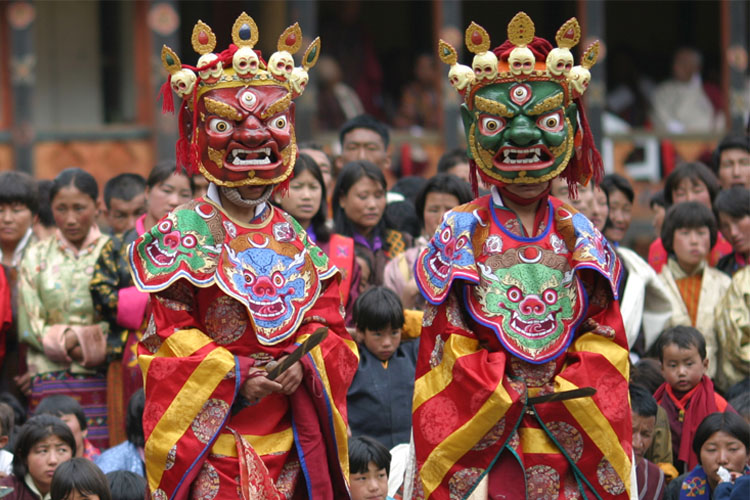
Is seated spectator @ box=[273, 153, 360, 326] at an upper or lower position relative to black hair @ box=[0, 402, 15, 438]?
upper

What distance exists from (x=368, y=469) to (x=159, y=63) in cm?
793

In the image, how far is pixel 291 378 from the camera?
18.9 feet

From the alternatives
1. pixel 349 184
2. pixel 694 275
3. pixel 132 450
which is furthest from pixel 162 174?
pixel 694 275

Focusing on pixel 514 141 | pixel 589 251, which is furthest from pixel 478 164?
pixel 589 251

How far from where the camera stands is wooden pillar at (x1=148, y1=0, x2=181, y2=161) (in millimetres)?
13836

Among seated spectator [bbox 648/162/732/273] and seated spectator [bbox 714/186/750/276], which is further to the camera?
seated spectator [bbox 648/162/732/273]

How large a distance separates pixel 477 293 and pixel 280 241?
2.78 ft

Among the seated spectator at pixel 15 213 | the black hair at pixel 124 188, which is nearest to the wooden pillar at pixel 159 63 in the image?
the black hair at pixel 124 188

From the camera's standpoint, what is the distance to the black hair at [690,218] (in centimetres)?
826

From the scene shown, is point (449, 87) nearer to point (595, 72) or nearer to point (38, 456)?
point (595, 72)

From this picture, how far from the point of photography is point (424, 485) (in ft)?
18.9

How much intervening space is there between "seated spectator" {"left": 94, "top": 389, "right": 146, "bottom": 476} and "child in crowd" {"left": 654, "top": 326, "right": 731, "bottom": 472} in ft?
8.90

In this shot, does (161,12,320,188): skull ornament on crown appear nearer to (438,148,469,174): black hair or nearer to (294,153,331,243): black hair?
(294,153,331,243): black hair

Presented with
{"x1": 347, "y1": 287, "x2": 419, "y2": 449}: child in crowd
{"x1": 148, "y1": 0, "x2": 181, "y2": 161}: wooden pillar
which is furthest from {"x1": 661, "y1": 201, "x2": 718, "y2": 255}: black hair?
{"x1": 148, "y1": 0, "x2": 181, "y2": 161}: wooden pillar
